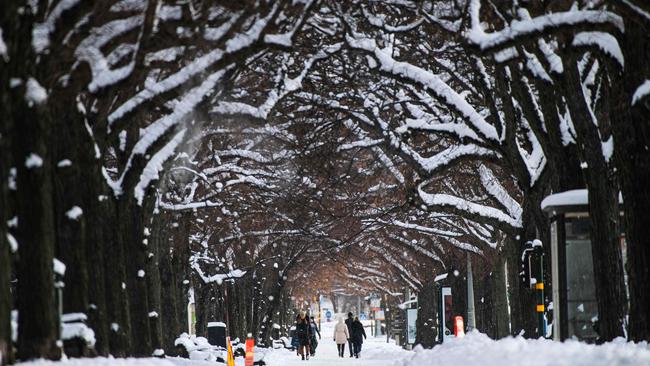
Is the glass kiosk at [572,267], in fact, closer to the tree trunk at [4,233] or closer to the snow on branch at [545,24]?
the snow on branch at [545,24]

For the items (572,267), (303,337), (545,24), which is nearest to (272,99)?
(572,267)

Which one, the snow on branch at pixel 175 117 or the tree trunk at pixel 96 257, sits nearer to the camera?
the tree trunk at pixel 96 257

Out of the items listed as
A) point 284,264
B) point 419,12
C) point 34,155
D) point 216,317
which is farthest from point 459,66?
point 216,317

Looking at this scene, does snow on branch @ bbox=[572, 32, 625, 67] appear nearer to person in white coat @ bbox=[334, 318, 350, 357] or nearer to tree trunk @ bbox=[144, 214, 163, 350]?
tree trunk @ bbox=[144, 214, 163, 350]

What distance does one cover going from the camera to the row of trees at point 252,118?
45.3 ft

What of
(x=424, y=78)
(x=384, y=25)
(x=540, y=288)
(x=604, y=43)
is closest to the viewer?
(x=604, y=43)

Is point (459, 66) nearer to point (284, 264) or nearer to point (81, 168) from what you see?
point (81, 168)

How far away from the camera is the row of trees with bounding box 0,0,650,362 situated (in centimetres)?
1381

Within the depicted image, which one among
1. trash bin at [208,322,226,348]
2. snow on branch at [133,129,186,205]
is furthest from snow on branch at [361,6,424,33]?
trash bin at [208,322,226,348]

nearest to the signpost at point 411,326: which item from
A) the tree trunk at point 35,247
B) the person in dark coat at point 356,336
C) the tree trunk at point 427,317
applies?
the tree trunk at point 427,317

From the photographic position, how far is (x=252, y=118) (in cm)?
2138

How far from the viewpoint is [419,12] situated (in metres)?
19.9

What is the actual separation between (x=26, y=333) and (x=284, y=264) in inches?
1709

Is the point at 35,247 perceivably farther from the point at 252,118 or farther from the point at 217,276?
the point at 217,276
